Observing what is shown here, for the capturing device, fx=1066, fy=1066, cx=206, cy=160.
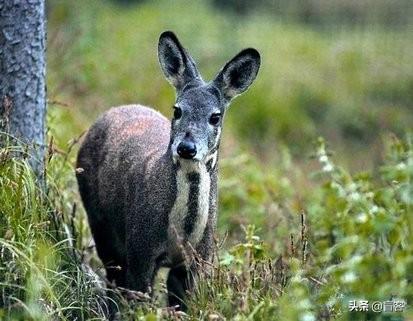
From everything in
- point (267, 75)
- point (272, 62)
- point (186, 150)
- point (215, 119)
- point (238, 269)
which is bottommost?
point (238, 269)

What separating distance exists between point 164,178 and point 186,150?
0.41 meters

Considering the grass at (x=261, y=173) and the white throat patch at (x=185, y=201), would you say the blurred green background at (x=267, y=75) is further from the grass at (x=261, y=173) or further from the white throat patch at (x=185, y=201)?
the white throat patch at (x=185, y=201)

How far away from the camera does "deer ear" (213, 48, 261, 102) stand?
23.4 feet

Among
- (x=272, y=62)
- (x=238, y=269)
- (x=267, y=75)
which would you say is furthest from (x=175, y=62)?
(x=272, y=62)

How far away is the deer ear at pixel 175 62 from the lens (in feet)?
23.3

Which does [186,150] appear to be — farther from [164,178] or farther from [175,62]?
[175,62]

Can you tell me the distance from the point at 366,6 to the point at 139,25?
455 centimetres

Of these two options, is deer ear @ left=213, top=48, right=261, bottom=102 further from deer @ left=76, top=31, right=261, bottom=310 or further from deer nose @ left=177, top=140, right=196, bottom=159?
deer nose @ left=177, top=140, right=196, bottom=159

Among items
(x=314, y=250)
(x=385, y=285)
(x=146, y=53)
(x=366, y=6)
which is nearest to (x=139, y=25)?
(x=146, y=53)

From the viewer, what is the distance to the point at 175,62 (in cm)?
720

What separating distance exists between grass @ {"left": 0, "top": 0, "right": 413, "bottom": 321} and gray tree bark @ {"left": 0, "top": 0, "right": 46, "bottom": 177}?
0.31 meters

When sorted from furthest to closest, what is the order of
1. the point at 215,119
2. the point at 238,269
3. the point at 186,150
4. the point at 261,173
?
the point at 261,173
the point at 215,119
the point at 238,269
the point at 186,150

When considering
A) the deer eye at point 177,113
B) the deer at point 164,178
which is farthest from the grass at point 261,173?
the deer eye at point 177,113

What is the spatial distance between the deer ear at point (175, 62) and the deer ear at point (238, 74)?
17 centimetres
